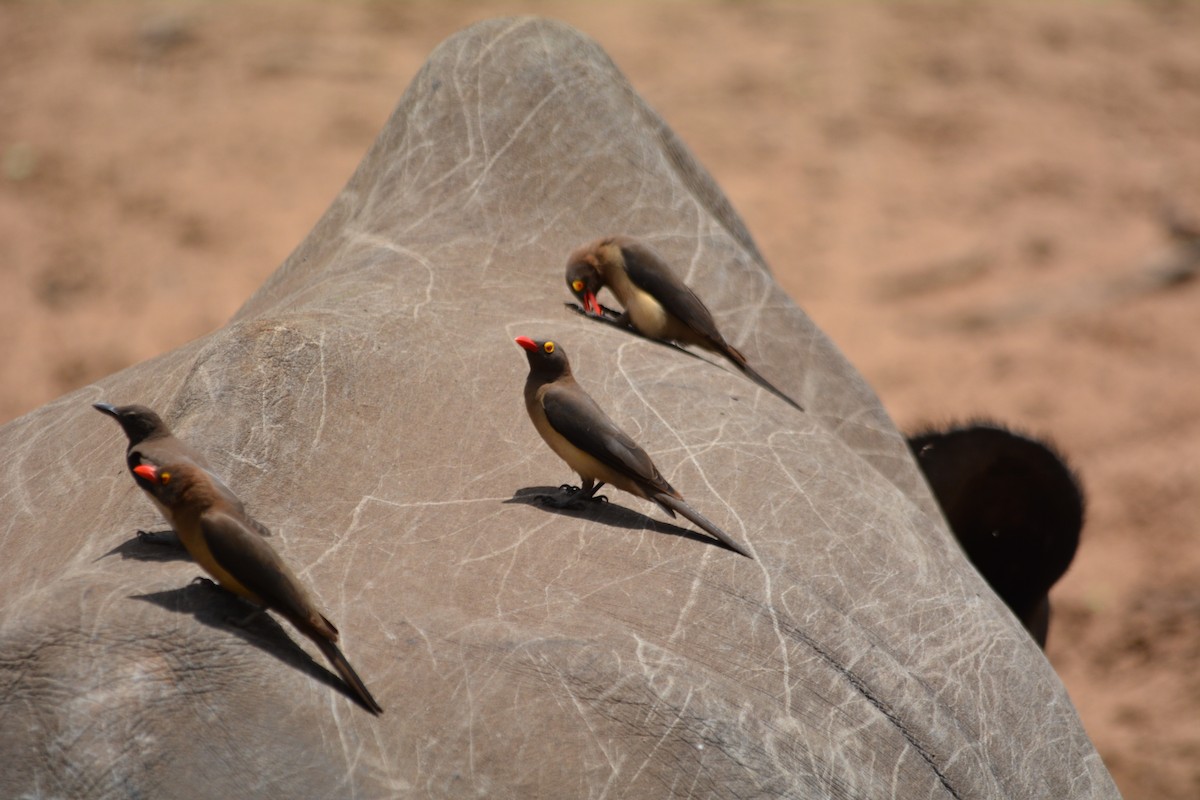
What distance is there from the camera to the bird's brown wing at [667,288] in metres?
3.50

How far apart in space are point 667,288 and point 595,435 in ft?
2.89

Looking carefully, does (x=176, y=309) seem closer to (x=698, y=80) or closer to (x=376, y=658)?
(x=698, y=80)

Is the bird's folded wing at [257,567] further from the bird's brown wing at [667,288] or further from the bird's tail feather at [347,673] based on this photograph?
the bird's brown wing at [667,288]

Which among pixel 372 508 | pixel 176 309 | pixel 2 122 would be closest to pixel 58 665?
pixel 372 508

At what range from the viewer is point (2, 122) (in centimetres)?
966

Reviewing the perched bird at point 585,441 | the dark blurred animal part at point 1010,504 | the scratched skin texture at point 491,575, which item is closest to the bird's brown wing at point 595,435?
the perched bird at point 585,441

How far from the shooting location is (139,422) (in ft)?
7.65

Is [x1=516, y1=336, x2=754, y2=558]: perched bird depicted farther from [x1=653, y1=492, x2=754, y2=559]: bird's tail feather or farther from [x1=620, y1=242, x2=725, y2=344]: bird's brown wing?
[x1=620, y1=242, x2=725, y2=344]: bird's brown wing

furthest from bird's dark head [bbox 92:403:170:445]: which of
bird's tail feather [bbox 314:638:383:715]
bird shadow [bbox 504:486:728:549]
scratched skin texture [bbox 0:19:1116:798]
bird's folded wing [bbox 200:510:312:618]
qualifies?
bird shadow [bbox 504:486:728:549]

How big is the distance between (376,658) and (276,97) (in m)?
8.75

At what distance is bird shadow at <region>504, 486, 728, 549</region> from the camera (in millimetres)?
2666

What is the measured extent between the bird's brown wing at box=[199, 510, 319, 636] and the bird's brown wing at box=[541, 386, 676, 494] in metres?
0.79

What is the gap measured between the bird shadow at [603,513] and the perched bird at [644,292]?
874 millimetres

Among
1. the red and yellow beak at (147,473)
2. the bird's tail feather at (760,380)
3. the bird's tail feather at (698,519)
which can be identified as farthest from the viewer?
the bird's tail feather at (760,380)
